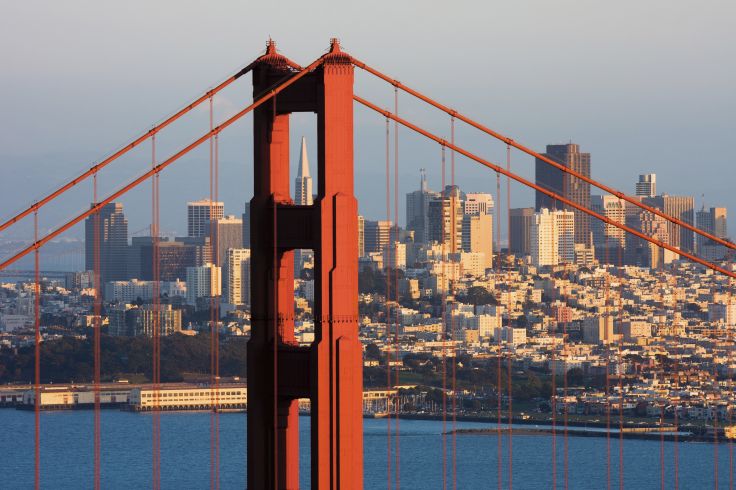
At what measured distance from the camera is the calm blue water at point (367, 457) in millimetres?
58406

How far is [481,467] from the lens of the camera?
202 ft

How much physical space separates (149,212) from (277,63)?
12556 centimetres

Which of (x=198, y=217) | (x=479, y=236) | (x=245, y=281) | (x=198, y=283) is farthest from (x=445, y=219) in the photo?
(x=198, y=217)

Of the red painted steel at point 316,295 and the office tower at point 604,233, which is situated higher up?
the office tower at point 604,233

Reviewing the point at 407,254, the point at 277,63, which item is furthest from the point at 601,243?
the point at 277,63

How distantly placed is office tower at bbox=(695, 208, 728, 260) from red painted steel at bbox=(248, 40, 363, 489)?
95.2 metres

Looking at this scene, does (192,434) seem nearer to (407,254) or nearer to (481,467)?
(481,467)

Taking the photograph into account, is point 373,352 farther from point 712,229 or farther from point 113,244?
point 113,244

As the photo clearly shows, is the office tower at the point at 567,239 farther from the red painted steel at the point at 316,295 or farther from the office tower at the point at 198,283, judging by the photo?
the red painted steel at the point at 316,295

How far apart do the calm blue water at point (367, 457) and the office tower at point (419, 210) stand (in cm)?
3993

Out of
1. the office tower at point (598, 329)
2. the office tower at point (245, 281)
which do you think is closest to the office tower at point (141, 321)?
the office tower at point (245, 281)

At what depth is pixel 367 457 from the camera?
61875 millimetres

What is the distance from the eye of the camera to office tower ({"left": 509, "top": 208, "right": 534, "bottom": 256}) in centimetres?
11531

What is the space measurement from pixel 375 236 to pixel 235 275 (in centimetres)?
764
